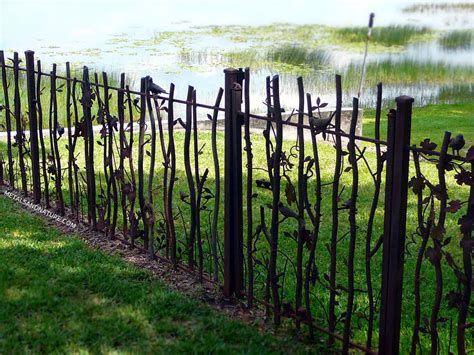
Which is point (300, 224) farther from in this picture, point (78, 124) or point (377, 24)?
point (377, 24)

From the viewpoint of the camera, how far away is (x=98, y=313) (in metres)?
4.04

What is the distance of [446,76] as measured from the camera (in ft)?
70.4

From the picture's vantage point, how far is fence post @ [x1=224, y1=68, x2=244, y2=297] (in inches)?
159

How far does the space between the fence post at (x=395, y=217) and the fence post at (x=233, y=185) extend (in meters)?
1.12

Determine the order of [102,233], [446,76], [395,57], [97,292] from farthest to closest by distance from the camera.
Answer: [395,57]
[446,76]
[102,233]
[97,292]

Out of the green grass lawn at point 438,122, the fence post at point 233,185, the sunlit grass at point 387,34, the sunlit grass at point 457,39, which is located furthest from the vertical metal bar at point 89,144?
the sunlit grass at point 457,39

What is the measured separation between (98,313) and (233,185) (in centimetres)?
107

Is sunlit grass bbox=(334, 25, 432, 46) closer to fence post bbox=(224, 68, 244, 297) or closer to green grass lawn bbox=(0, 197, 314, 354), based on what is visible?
green grass lawn bbox=(0, 197, 314, 354)

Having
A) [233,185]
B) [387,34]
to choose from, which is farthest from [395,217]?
[387,34]

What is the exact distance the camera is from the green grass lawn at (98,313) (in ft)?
12.1

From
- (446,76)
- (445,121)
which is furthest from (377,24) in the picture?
(445,121)

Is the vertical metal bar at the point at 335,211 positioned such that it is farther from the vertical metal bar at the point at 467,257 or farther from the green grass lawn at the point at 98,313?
the vertical metal bar at the point at 467,257

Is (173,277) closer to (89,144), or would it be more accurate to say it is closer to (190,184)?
(190,184)

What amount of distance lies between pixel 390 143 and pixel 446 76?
63.5 ft
